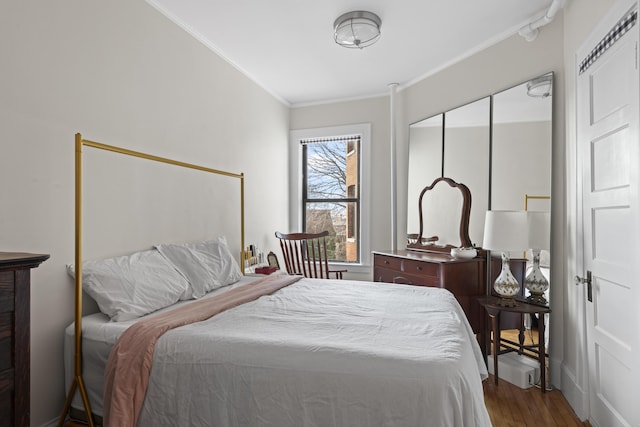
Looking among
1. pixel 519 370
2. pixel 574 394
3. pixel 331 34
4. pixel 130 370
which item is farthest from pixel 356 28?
pixel 574 394

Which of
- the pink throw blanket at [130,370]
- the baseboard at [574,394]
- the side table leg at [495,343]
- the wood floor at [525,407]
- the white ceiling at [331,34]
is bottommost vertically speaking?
the wood floor at [525,407]

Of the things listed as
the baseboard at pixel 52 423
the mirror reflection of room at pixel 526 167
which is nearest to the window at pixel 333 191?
the mirror reflection of room at pixel 526 167

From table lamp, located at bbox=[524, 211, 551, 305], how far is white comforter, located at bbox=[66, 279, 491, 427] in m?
1.25

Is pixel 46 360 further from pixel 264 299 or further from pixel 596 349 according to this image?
pixel 596 349

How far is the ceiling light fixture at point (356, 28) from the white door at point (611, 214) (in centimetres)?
139

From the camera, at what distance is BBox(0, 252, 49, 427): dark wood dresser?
1.23 metres

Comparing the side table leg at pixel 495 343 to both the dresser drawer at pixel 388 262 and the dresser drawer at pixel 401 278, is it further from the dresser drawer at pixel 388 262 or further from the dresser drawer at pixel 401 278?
the dresser drawer at pixel 388 262

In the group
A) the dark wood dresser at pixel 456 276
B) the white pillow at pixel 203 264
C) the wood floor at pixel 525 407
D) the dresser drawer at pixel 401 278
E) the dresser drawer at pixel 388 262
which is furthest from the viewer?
the dresser drawer at pixel 388 262

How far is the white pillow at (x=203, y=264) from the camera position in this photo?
251cm

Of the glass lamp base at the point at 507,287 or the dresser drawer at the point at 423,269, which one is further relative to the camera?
the dresser drawer at the point at 423,269

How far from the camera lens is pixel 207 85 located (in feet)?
10.5

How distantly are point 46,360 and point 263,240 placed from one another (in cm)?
244

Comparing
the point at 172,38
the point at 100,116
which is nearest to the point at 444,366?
the point at 100,116

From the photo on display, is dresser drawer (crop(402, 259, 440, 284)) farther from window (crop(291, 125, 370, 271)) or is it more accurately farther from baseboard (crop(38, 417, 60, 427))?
baseboard (crop(38, 417, 60, 427))
